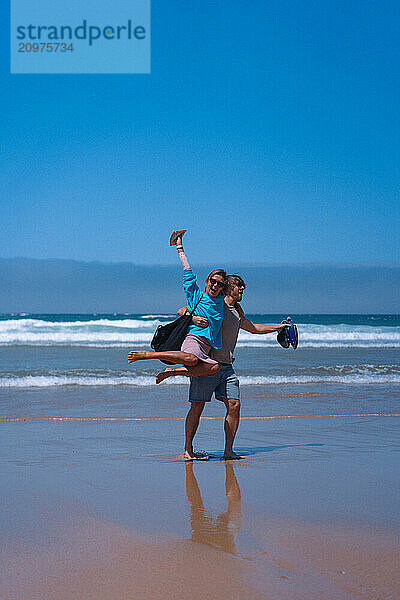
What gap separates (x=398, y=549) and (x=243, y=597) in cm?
109

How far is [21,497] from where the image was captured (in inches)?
184

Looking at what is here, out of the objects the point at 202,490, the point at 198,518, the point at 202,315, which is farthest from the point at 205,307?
the point at 198,518

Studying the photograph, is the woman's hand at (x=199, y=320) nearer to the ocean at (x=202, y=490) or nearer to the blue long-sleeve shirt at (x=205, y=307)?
the blue long-sleeve shirt at (x=205, y=307)

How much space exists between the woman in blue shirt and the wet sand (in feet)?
3.07

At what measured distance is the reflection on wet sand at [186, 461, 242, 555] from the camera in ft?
12.1

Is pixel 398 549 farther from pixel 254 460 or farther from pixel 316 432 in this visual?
pixel 316 432

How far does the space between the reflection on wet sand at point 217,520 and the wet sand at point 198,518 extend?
12 millimetres

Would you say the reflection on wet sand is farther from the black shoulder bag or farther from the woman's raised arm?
the woman's raised arm

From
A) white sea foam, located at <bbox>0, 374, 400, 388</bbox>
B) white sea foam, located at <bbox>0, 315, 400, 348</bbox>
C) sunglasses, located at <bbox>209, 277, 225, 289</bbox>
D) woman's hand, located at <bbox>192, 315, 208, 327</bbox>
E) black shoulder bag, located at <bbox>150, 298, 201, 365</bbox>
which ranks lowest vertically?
white sea foam, located at <bbox>0, 374, 400, 388</bbox>

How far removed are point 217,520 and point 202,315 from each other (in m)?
2.12

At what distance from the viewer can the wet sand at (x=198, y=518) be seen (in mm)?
3137

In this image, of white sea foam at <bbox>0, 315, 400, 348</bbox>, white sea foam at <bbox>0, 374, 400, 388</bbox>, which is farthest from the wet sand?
Result: white sea foam at <bbox>0, 315, 400, 348</bbox>

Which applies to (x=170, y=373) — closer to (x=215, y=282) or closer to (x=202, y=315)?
(x=202, y=315)

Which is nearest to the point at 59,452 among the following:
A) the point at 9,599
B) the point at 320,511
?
the point at 320,511
